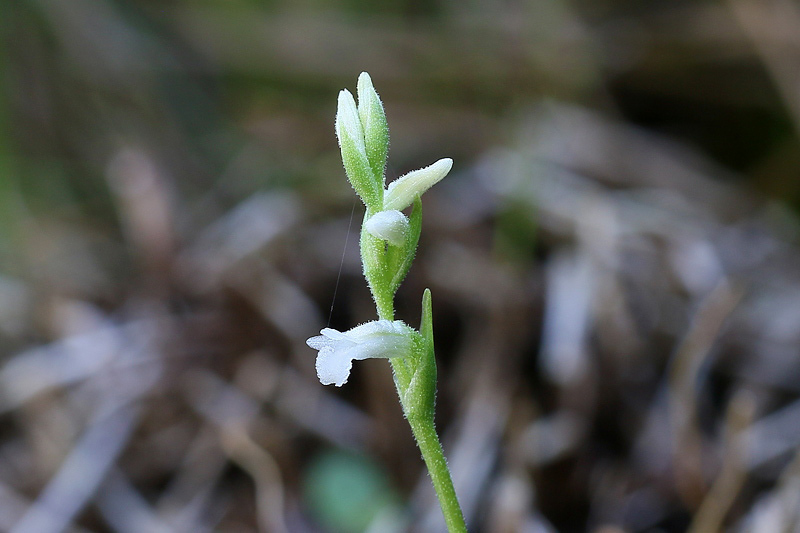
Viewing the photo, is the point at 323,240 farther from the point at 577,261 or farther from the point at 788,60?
the point at 788,60

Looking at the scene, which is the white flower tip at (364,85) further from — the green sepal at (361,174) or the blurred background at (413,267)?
the blurred background at (413,267)

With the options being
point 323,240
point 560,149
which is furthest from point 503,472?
point 560,149

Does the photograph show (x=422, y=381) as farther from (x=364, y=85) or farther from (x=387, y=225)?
(x=364, y=85)

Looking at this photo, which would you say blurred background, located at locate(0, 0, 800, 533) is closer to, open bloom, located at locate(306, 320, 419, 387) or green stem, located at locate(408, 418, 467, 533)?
green stem, located at locate(408, 418, 467, 533)

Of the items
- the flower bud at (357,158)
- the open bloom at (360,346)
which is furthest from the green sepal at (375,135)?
the open bloom at (360,346)

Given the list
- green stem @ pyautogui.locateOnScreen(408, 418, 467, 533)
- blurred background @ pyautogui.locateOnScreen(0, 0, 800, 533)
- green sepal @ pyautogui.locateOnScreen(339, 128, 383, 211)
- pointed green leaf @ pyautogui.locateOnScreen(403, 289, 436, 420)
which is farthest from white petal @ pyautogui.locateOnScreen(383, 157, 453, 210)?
blurred background @ pyautogui.locateOnScreen(0, 0, 800, 533)

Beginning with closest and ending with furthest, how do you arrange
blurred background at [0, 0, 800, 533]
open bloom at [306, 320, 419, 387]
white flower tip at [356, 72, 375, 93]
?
open bloom at [306, 320, 419, 387]
white flower tip at [356, 72, 375, 93]
blurred background at [0, 0, 800, 533]
